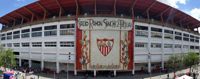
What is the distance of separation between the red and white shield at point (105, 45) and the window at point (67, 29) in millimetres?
7477

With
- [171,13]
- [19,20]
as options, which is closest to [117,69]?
[171,13]

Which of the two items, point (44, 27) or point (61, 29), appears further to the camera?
point (44, 27)

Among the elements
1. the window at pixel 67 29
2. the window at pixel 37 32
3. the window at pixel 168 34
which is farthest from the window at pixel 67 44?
the window at pixel 168 34

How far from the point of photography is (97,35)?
59219 mm

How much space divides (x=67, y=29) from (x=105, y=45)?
11.0m

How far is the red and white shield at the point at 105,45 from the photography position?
59.3m

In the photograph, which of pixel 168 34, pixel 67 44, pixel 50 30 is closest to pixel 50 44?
pixel 50 30

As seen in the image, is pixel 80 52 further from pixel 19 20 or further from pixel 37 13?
pixel 19 20

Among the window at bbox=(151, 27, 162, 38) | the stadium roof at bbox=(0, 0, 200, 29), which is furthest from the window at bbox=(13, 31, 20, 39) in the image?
the window at bbox=(151, 27, 162, 38)

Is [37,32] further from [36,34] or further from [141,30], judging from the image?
[141,30]

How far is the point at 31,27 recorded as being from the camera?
7256 cm

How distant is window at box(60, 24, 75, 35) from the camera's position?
6072cm

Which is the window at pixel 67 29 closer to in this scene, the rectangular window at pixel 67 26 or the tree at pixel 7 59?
the rectangular window at pixel 67 26

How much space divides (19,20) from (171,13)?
53.9 m
